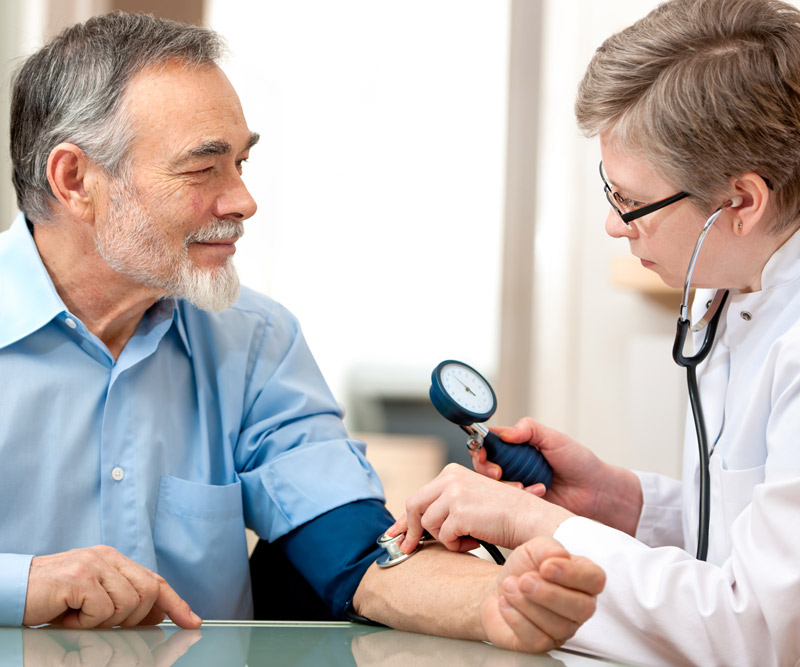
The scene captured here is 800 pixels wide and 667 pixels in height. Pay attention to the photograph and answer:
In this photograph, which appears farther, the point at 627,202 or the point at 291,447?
the point at 291,447

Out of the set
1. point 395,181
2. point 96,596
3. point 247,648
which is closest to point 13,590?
point 96,596

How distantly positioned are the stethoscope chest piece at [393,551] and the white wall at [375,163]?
233cm

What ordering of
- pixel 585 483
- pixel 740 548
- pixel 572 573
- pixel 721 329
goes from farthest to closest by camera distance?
1. pixel 585 483
2. pixel 721 329
3. pixel 740 548
4. pixel 572 573

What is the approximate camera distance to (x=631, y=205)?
122 centimetres

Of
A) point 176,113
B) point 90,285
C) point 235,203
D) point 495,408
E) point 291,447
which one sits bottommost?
point 291,447

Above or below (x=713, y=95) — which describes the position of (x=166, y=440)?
below

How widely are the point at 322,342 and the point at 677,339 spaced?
256 cm

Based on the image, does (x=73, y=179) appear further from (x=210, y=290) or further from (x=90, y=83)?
(x=210, y=290)

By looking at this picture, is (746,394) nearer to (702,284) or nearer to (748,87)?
(702,284)

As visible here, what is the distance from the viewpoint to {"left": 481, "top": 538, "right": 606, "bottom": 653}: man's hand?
2.91ft

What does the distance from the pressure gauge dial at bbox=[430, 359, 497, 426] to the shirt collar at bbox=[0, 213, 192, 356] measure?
0.49m

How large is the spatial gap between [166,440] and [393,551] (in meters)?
0.40

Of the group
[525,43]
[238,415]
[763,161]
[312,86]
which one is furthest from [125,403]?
[312,86]

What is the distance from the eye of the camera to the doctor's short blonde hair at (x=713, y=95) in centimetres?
109
